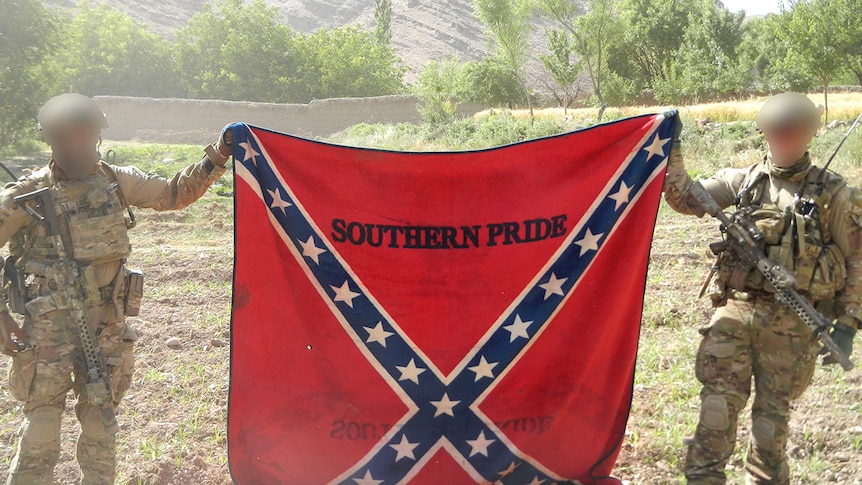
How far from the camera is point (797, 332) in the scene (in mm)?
3309

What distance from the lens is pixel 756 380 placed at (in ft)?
11.3

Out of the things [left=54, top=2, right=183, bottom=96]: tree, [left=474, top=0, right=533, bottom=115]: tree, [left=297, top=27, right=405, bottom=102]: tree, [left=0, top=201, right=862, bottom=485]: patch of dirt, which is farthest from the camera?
[left=297, top=27, right=405, bottom=102]: tree

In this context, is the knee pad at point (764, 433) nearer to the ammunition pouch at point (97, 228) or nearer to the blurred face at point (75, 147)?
the ammunition pouch at point (97, 228)

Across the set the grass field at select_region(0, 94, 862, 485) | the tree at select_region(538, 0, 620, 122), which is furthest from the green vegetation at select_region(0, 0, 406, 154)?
the grass field at select_region(0, 94, 862, 485)

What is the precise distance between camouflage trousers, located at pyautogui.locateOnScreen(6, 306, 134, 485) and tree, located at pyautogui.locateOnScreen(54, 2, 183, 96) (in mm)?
47109

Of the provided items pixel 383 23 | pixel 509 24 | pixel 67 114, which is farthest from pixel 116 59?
pixel 67 114

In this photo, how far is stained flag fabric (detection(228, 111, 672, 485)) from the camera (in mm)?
3605

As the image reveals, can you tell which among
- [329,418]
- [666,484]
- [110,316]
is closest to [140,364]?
[110,316]

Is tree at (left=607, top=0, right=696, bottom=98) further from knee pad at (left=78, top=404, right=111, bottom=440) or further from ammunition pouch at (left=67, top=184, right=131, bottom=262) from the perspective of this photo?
knee pad at (left=78, top=404, right=111, bottom=440)

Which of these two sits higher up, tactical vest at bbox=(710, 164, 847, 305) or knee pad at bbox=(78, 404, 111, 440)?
tactical vest at bbox=(710, 164, 847, 305)

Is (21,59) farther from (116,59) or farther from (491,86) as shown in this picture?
(491,86)

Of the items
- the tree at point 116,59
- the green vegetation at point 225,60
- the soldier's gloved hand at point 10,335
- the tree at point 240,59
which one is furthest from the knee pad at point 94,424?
the tree at point 240,59

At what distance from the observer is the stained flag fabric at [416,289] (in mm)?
3605

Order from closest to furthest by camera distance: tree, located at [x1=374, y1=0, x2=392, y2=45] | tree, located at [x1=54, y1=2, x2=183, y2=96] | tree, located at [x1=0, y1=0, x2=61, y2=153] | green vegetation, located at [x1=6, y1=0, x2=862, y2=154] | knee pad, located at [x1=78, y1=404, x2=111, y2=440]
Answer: knee pad, located at [x1=78, y1=404, x2=111, y2=440] → tree, located at [x1=0, y1=0, x2=61, y2=153] → green vegetation, located at [x1=6, y1=0, x2=862, y2=154] → tree, located at [x1=54, y1=2, x2=183, y2=96] → tree, located at [x1=374, y1=0, x2=392, y2=45]
